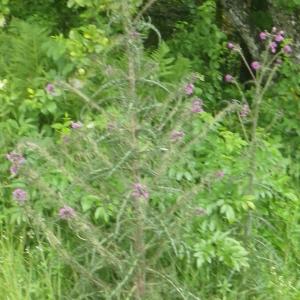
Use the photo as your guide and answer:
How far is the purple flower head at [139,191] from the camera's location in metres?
3.23

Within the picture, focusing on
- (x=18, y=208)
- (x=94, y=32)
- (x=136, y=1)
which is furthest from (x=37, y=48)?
(x=18, y=208)

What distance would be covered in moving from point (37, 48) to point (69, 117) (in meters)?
0.63

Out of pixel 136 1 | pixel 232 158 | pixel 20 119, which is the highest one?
pixel 136 1

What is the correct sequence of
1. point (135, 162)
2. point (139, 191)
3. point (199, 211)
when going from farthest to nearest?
point (199, 211)
point (135, 162)
point (139, 191)

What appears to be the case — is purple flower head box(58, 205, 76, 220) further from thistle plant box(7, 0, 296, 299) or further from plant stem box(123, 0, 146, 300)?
plant stem box(123, 0, 146, 300)

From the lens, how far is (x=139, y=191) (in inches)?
127

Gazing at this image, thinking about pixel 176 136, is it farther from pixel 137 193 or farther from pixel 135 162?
pixel 137 193

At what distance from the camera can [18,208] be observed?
394 cm

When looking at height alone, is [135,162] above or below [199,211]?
above

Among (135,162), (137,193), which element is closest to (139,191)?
(137,193)

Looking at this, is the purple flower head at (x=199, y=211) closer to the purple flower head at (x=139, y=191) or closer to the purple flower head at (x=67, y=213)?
the purple flower head at (x=139, y=191)

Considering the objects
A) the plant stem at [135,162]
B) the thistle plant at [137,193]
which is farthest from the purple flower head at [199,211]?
the plant stem at [135,162]

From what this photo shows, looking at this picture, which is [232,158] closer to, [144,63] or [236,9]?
[144,63]

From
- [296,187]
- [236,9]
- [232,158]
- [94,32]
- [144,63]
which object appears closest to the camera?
[144,63]
